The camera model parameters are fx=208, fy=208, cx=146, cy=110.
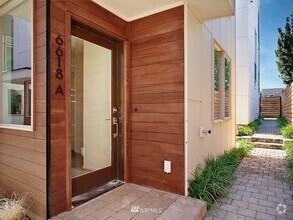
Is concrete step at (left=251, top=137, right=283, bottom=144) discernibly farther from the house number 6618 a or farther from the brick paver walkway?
the house number 6618 a

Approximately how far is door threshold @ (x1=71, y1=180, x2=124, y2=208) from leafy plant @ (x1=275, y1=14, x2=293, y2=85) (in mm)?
8718

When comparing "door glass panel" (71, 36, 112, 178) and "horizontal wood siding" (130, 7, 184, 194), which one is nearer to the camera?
"door glass panel" (71, 36, 112, 178)

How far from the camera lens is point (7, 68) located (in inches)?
117

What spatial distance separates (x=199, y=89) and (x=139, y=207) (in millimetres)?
1932

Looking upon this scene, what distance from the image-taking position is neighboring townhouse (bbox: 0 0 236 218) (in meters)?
2.20

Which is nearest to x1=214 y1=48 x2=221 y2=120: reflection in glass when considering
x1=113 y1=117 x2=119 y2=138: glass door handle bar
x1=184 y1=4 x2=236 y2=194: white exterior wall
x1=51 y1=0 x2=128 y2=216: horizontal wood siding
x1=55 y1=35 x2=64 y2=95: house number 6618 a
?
x1=184 y1=4 x2=236 y2=194: white exterior wall

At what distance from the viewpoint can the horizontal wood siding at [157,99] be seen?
280 centimetres

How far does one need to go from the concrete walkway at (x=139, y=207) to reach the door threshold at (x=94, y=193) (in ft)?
0.26

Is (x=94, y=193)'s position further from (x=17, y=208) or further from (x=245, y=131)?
(x=245, y=131)

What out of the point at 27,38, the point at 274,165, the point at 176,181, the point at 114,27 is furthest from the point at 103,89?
the point at 274,165

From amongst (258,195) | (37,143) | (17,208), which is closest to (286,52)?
(258,195)

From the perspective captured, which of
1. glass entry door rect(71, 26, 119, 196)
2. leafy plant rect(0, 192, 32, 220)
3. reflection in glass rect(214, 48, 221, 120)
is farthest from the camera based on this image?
reflection in glass rect(214, 48, 221, 120)

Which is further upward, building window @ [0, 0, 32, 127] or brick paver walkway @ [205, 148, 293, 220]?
building window @ [0, 0, 32, 127]

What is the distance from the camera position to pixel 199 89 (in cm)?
329
